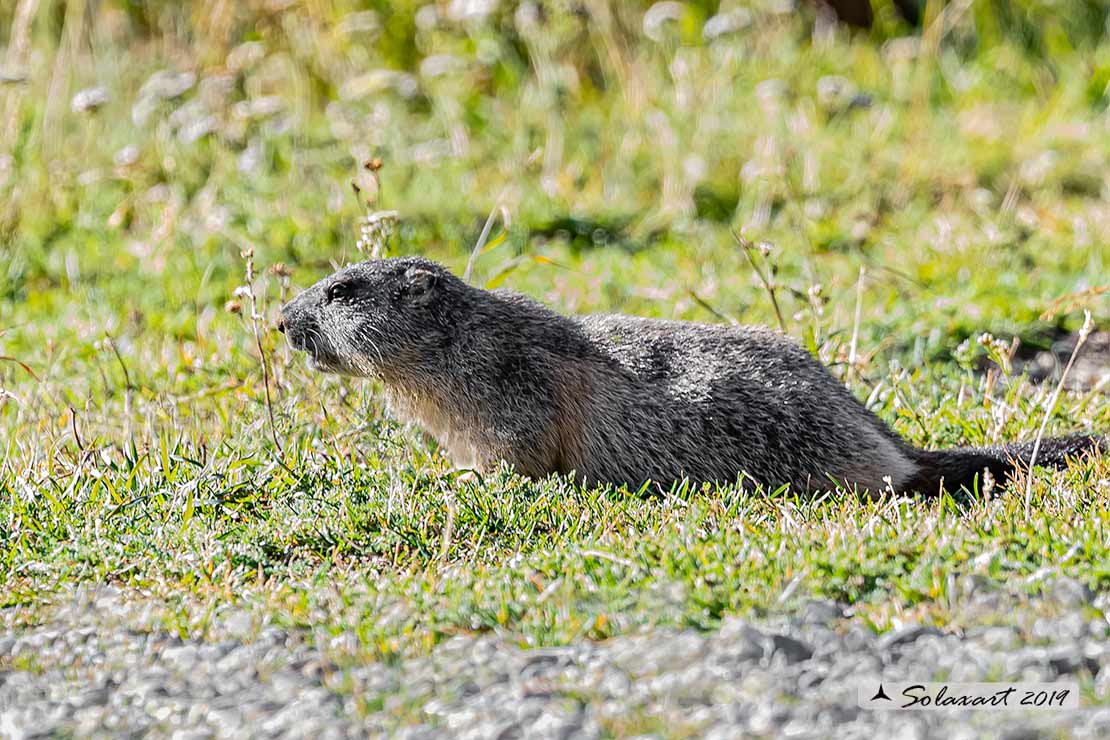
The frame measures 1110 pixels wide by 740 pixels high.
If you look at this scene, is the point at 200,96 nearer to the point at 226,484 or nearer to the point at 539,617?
the point at 226,484

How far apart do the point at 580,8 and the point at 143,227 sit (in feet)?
11.4

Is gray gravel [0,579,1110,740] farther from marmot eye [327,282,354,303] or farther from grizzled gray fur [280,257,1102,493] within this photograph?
marmot eye [327,282,354,303]

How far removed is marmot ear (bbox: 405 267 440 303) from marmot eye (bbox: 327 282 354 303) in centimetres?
21

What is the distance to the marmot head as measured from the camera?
5.11m

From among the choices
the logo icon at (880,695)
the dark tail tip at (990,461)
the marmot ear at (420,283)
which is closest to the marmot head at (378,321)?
the marmot ear at (420,283)

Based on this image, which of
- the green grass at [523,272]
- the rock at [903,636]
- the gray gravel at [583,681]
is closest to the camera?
the gray gravel at [583,681]

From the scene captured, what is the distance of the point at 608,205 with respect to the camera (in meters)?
9.02

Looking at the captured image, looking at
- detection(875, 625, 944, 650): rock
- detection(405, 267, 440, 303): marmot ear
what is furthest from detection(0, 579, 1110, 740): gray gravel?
detection(405, 267, 440, 303): marmot ear

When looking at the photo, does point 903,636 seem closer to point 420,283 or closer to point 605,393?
point 605,393

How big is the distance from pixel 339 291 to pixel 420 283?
12.0 inches

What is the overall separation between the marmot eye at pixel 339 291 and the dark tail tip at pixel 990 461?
2.09 m

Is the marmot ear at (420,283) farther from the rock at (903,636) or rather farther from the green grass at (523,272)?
the rock at (903,636)

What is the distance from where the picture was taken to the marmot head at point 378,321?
511 centimetres

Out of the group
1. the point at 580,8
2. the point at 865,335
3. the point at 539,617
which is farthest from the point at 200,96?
the point at 539,617
